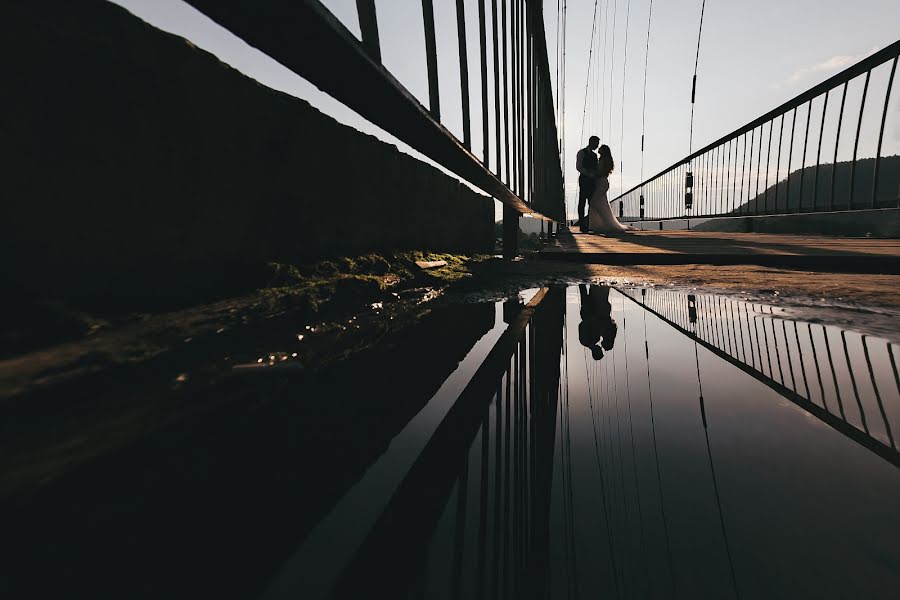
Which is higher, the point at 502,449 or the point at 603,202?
the point at 603,202

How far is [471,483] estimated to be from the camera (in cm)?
48

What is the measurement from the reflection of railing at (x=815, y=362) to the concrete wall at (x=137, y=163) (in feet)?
4.48

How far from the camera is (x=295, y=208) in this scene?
1.52 metres

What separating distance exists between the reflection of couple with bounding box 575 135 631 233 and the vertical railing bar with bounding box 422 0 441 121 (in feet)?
22.4

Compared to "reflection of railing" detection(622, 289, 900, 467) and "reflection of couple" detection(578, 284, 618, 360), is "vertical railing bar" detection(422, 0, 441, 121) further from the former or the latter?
"reflection of railing" detection(622, 289, 900, 467)

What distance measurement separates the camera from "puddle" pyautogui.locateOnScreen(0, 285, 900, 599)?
0.34m

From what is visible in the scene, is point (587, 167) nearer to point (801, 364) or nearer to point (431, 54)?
point (431, 54)

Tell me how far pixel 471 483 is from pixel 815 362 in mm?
874

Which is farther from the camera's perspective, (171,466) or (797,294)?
(797,294)

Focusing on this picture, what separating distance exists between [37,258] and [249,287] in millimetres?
523

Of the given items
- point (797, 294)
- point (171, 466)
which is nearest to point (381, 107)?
point (171, 466)

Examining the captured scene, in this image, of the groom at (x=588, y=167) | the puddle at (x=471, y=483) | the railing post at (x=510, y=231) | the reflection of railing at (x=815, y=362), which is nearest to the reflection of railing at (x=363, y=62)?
the puddle at (x=471, y=483)

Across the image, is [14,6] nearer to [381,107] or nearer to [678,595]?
[381,107]

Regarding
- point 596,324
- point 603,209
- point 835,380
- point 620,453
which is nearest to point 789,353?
point 835,380
